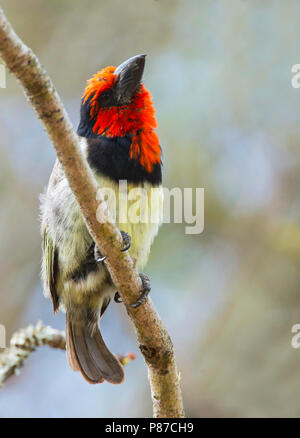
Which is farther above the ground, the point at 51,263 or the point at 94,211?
the point at 51,263

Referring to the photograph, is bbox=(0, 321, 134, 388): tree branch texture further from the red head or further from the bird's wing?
the red head

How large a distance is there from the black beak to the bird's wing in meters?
0.87

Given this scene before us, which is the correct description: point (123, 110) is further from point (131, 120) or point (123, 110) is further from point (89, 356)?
point (89, 356)

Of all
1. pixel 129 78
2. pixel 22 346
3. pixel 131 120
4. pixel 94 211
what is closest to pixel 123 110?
pixel 131 120

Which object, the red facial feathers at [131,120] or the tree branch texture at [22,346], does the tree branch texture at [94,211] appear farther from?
the red facial feathers at [131,120]

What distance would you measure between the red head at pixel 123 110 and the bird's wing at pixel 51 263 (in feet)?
2.07

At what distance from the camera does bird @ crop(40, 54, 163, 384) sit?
309 cm

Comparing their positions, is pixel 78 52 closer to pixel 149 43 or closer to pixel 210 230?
pixel 149 43

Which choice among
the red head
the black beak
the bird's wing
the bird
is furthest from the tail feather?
the black beak

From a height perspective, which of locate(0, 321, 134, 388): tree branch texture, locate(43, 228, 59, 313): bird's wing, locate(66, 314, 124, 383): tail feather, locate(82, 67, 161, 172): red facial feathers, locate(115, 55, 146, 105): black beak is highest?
locate(115, 55, 146, 105): black beak

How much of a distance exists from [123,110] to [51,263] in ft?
3.06

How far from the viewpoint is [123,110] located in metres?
3.33

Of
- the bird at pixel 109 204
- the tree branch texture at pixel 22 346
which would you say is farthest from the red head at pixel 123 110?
the tree branch texture at pixel 22 346

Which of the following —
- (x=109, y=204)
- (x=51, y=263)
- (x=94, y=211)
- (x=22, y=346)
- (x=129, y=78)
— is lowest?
(x=22, y=346)
